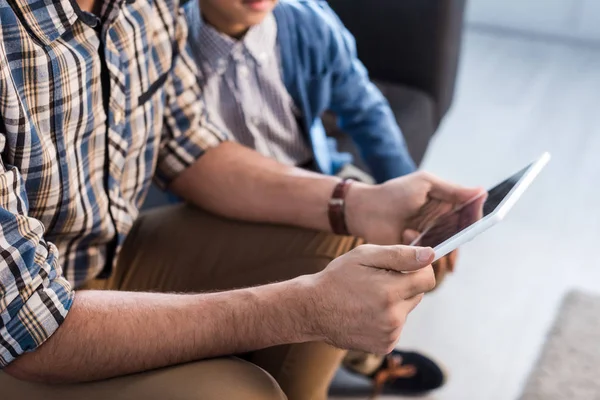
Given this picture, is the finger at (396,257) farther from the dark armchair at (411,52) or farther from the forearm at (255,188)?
the dark armchair at (411,52)

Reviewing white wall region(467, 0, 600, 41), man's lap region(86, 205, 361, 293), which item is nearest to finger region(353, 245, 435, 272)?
man's lap region(86, 205, 361, 293)

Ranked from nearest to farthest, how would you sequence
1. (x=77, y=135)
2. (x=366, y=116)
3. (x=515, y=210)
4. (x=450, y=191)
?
(x=77, y=135) < (x=450, y=191) < (x=366, y=116) < (x=515, y=210)

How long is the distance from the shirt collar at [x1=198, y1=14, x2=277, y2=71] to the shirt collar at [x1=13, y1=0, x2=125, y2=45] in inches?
12.1

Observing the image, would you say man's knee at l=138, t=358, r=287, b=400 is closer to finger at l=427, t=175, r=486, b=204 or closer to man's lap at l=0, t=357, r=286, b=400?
man's lap at l=0, t=357, r=286, b=400

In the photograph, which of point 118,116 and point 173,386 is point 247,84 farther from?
point 173,386

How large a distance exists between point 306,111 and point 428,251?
54 centimetres

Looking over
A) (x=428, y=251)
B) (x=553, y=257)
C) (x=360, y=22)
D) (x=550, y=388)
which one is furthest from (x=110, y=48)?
(x=553, y=257)

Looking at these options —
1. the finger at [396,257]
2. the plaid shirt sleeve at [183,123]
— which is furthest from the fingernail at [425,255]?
the plaid shirt sleeve at [183,123]

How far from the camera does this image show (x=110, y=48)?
934 mm

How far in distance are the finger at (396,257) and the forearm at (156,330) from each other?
0.08m

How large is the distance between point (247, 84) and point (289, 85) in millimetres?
80

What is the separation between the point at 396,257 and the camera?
32.0 inches

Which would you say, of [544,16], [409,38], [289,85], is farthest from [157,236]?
[544,16]

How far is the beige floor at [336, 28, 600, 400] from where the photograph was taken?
1555 millimetres
